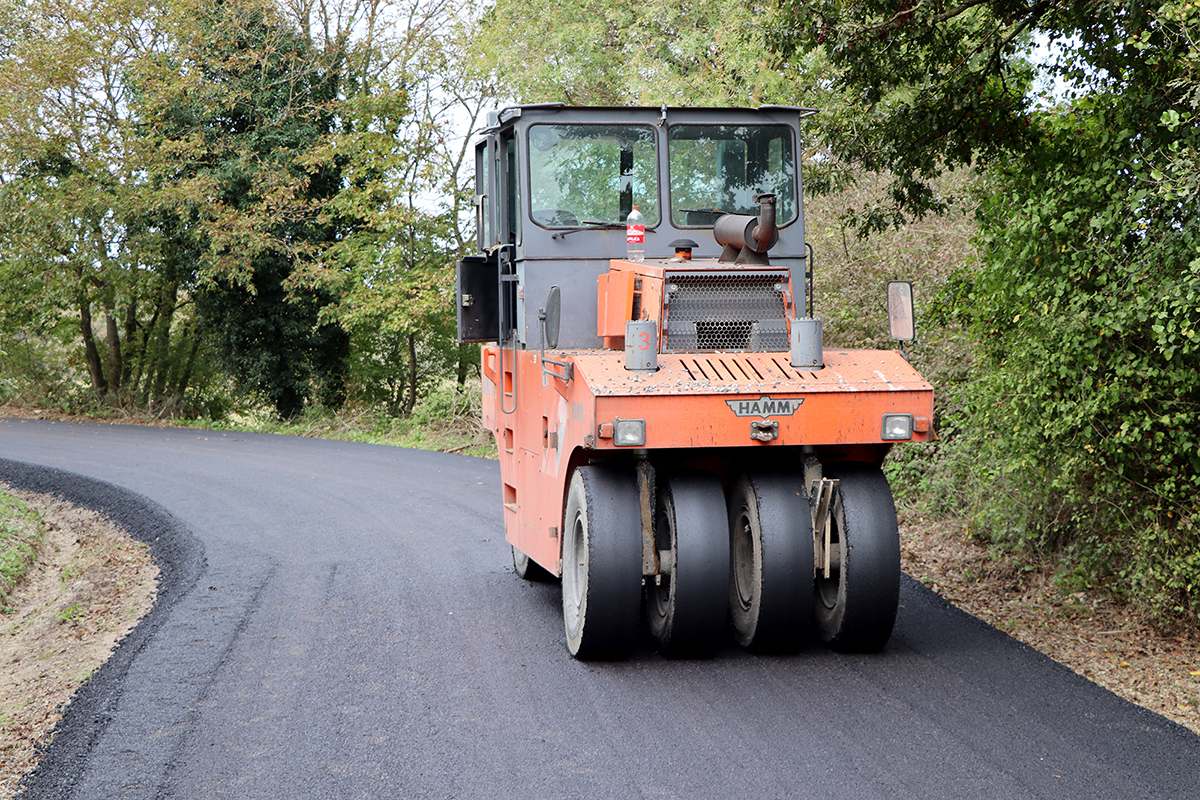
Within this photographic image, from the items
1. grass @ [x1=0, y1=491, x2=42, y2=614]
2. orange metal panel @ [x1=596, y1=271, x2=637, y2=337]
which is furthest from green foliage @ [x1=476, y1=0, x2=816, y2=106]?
grass @ [x1=0, y1=491, x2=42, y2=614]

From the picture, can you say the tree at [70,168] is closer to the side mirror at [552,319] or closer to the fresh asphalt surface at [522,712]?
the fresh asphalt surface at [522,712]

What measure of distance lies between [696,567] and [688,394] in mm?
977

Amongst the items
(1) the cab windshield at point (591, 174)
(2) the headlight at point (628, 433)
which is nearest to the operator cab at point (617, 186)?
(1) the cab windshield at point (591, 174)

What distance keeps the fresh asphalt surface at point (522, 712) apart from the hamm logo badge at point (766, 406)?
1400 mm

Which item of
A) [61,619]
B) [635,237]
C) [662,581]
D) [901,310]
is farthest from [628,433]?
[61,619]

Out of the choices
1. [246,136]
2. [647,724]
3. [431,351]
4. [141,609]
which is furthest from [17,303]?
[647,724]

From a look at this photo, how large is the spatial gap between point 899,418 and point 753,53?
11.7m

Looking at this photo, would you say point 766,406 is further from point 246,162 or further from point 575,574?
point 246,162

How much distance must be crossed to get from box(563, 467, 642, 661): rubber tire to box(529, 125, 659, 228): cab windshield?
182 cm

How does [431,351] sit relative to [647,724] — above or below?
above

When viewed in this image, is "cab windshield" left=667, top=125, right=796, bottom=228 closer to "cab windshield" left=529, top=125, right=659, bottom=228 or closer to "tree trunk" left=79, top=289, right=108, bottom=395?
"cab windshield" left=529, top=125, right=659, bottom=228

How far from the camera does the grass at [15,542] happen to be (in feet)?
30.7

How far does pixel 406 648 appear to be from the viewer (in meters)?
6.36

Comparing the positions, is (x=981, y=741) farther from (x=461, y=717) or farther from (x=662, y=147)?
(x=662, y=147)
